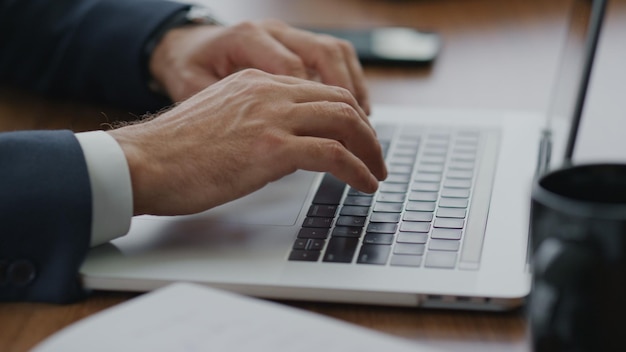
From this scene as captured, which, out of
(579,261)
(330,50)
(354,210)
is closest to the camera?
(579,261)

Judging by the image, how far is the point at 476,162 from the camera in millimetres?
960

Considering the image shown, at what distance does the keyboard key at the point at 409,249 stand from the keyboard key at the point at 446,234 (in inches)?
0.9

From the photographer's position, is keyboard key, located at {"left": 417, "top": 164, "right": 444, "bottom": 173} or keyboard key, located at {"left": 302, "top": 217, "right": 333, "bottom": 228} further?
keyboard key, located at {"left": 417, "top": 164, "right": 444, "bottom": 173}

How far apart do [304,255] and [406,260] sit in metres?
0.08

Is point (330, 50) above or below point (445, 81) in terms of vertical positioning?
above

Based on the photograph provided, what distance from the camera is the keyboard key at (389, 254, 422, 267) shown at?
729mm

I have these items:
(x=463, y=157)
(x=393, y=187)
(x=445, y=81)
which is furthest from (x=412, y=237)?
(x=445, y=81)

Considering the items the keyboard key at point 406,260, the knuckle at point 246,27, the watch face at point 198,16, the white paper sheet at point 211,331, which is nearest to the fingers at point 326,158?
the keyboard key at point 406,260

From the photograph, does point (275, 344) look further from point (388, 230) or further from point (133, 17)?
point (133, 17)

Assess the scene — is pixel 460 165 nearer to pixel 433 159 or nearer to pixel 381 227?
pixel 433 159

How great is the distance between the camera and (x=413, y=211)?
0.83 meters

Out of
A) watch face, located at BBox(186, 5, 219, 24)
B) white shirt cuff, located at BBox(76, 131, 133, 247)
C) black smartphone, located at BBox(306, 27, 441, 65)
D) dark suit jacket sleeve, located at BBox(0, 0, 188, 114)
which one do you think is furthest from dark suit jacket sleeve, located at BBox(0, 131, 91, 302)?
black smartphone, located at BBox(306, 27, 441, 65)

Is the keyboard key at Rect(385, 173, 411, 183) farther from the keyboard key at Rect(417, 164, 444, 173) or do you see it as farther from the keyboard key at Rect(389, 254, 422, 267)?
the keyboard key at Rect(389, 254, 422, 267)

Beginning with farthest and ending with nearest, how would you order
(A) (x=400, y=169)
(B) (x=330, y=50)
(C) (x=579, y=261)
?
1. (B) (x=330, y=50)
2. (A) (x=400, y=169)
3. (C) (x=579, y=261)
